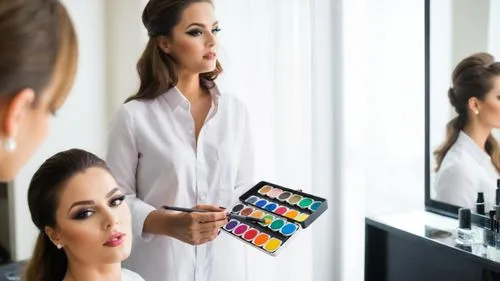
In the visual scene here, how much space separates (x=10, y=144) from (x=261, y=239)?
0.56m

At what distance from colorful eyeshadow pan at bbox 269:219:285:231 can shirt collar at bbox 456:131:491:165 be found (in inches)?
18.6

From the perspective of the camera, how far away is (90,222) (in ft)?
2.67

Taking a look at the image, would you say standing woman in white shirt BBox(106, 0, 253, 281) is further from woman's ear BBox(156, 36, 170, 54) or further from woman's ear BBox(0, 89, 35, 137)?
woman's ear BBox(0, 89, 35, 137)

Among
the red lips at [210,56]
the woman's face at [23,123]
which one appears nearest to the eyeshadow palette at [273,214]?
the red lips at [210,56]

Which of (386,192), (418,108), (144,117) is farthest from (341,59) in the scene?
(144,117)

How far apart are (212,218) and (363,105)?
0.65 metres

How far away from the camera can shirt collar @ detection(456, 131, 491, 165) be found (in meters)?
1.11

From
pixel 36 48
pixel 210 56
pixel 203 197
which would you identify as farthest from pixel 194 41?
pixel 36 48

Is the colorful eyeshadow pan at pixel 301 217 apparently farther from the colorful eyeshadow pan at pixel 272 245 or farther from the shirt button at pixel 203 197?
the shirt button at pixel 203 197

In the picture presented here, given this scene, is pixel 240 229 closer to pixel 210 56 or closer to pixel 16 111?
pixel 210 56

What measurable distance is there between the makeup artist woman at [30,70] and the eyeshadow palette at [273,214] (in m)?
0.52

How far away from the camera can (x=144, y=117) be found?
1.06 m

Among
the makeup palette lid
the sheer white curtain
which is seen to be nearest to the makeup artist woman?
the makeup palette lid

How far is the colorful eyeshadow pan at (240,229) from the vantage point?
100 centimetres
